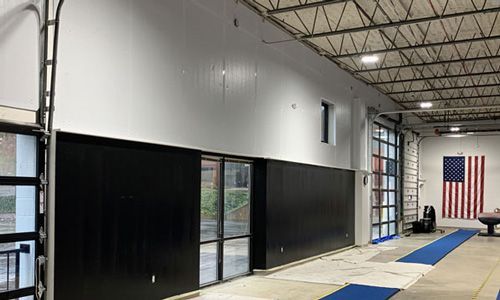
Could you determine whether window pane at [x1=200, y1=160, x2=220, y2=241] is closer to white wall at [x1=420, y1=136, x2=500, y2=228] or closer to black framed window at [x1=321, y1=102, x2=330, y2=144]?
black framed window at [x1=321, y1=102, x2=330, y2=144]

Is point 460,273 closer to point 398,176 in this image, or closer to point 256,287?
point 256,287

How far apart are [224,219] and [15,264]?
435 cm

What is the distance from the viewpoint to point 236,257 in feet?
32.1

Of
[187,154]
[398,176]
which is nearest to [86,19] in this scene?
[187,154]

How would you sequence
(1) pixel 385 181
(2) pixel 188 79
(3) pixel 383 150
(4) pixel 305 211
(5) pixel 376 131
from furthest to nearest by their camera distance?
1. (1) pixel 385 181
2. (3) pixel 383 150
3. (5) pixel 376 131
4. (4) pixel 305 211
5. (2) pixel 188 79

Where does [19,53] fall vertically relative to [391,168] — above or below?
above

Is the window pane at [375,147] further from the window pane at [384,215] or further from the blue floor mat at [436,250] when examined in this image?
the blue floor mat at [436,250]

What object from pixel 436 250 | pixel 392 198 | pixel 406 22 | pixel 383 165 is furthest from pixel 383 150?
pixel 406 22

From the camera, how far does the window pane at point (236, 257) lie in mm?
9375

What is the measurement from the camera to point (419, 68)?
1470 cm

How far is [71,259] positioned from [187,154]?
2.62 m

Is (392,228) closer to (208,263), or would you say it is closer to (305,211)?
(305,211)

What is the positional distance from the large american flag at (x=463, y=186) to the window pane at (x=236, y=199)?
17544mm

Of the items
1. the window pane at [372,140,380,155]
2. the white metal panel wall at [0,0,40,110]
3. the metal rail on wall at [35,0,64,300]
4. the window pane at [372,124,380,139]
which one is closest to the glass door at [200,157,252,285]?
the metal rail on wall at [35,0,64,300]
